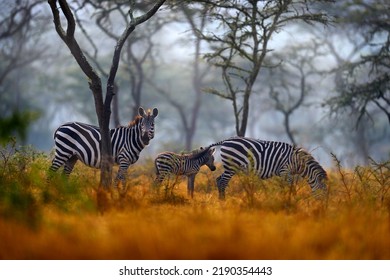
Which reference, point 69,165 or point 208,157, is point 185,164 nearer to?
point 208,157

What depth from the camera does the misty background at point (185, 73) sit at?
68.4ft

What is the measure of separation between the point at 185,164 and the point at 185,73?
94.2 ft

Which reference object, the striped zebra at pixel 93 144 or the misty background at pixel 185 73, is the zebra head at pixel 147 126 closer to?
the striped zebra at pixel 93 144

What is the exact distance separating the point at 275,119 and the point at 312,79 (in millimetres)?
7842

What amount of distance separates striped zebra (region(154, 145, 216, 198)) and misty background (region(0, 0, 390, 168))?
6.25 meters

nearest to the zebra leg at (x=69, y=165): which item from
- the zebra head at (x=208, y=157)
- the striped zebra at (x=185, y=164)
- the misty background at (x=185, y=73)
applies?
the striped zebra at (x=185, y=164)

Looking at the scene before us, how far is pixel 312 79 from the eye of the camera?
47.0 meters

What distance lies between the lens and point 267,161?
32.1ft

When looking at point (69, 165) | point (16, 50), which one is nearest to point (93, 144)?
point (69, 165)

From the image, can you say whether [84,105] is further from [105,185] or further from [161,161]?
[105,185]

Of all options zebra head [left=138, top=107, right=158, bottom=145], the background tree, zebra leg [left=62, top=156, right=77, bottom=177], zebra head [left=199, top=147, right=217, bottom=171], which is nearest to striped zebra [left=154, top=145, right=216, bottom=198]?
zebra head [left=199, top=147, right=217, bottom=171]
